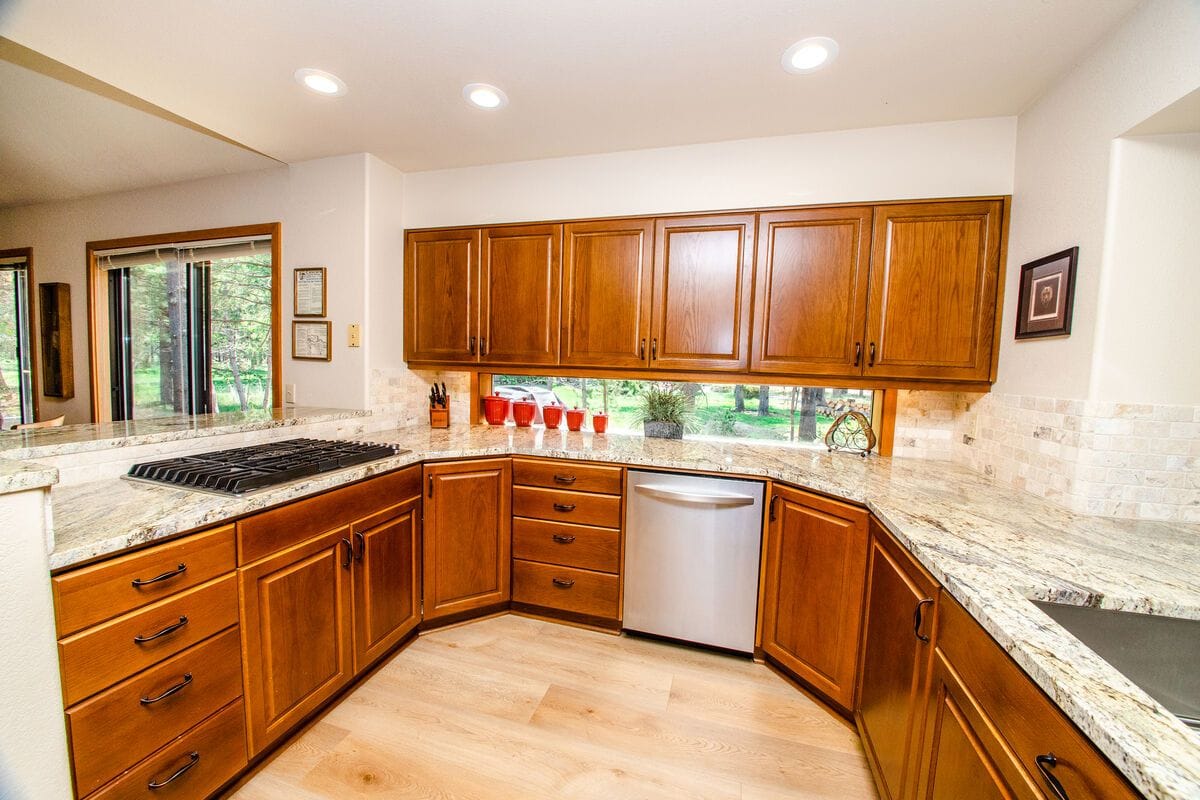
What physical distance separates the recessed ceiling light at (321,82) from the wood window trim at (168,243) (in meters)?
1.11

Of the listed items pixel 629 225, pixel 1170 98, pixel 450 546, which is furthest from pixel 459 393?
pixel 1170 98

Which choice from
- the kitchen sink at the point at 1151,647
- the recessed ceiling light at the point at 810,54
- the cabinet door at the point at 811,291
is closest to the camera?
the kitchen sink at the point at 1151,647

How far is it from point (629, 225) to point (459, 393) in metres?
1.56

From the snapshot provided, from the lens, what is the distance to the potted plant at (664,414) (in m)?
2.58

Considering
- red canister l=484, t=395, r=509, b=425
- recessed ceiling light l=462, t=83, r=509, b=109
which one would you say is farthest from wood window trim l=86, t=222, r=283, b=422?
recessed ceiling light l=462, t=83, r=509, b=109

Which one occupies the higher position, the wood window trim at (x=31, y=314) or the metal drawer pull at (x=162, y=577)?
the wood window trim at (x=31, y=314)

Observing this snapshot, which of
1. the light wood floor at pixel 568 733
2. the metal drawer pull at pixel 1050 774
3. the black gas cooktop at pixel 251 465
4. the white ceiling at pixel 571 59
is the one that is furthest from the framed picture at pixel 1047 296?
the black gas cooktop at pixel 251 465

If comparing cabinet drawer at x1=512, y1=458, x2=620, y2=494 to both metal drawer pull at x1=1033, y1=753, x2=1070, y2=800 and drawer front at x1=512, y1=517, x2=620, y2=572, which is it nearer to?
drawer front at x1=512, y1=517, x2=620, y2=572

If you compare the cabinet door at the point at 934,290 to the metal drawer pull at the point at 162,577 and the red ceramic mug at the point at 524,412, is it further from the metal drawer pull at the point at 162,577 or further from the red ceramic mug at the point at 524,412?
the metal drawer pull at the point at 162,577

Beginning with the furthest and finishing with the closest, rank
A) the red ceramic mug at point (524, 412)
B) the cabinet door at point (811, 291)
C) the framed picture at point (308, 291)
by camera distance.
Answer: the red ceramic mug at point (524, 412), the framed picture at point (308, 291), the cabinet door at point (811, 291)

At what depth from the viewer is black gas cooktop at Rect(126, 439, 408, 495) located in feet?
4.60

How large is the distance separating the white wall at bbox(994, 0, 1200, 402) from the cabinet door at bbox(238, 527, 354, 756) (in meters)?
2.71

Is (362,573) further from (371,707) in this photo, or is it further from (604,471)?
(604,471)

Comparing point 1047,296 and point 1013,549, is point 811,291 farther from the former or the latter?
point 1013,549
